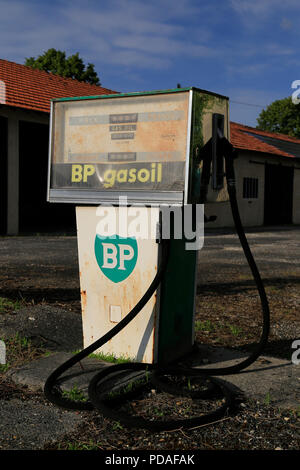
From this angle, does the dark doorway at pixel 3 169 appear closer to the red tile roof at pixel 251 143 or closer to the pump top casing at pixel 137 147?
the red tile roof at pixel 251 143

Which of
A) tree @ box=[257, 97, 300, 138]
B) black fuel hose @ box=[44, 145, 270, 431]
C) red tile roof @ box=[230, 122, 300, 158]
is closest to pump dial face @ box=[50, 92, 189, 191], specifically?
black fuel hose @ box=[44, 145, 270, 431]

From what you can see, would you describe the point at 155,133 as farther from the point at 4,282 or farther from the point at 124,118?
the point at 4,282

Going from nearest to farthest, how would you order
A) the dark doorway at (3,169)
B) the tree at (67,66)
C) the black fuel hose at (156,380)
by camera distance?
the black fuel hose at (156,380) < the dark doorway at (3,169) < the tree at (67,66)

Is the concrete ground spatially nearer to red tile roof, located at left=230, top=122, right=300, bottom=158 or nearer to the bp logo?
the bp logo

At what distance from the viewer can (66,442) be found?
7.83 ft

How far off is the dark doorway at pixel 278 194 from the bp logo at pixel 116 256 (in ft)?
68.1

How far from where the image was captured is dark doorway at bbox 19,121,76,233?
61.8 ft

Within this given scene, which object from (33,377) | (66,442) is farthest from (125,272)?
(66,442)

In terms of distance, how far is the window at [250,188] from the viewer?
71.1 feet

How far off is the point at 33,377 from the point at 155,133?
63.7 inches

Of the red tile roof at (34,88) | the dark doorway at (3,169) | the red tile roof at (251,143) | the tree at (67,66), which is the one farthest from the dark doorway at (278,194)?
the tree at (67,66)

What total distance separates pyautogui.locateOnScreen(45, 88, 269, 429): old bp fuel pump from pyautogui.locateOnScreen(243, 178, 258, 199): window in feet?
61.1

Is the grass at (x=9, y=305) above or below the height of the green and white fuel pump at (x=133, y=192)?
below

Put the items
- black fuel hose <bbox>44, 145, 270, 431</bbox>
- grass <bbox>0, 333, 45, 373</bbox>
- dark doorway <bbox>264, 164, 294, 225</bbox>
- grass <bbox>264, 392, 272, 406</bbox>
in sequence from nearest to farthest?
black fuel hose <bbox>44, 145, 270, 431</bbox> → grass <bbox>264, 392, 272, 406</bbox> → grass <bbox>0, 333, 45, 373</bbox> → dark doorway <bbox>264, 164, 294, 225</bbox>
